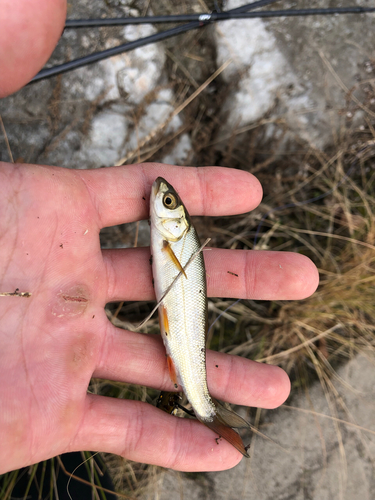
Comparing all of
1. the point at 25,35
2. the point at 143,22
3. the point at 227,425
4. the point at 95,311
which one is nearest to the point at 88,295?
the point at 95,311

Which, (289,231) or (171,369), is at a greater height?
(289,231)

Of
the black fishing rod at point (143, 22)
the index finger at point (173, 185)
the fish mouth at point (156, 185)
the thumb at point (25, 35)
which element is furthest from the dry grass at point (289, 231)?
the thumb at point (25, 35)

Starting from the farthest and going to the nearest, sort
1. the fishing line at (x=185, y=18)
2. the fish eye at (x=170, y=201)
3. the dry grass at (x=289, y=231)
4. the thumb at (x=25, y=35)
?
the dry grass at (x=289, y=231), the fishing line at (x=185, y=18), the fish eye at (x=170, y=201), the thumb at (x=25, y=35)

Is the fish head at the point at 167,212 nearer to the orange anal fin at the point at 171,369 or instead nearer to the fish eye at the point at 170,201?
the fish eye at the point at 170,201

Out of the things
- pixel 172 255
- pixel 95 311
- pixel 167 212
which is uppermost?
pixel 167 212

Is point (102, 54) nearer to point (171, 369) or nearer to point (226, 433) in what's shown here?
point (171, 369)

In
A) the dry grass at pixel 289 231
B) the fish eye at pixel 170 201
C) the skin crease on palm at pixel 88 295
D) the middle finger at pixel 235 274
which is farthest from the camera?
the dry grass at pixel 289 231

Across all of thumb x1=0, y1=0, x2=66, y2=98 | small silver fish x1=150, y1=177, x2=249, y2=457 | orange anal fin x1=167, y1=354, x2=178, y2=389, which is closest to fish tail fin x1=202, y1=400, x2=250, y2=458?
small silver fish x1=150, y1=177, x2=249, y2=457
